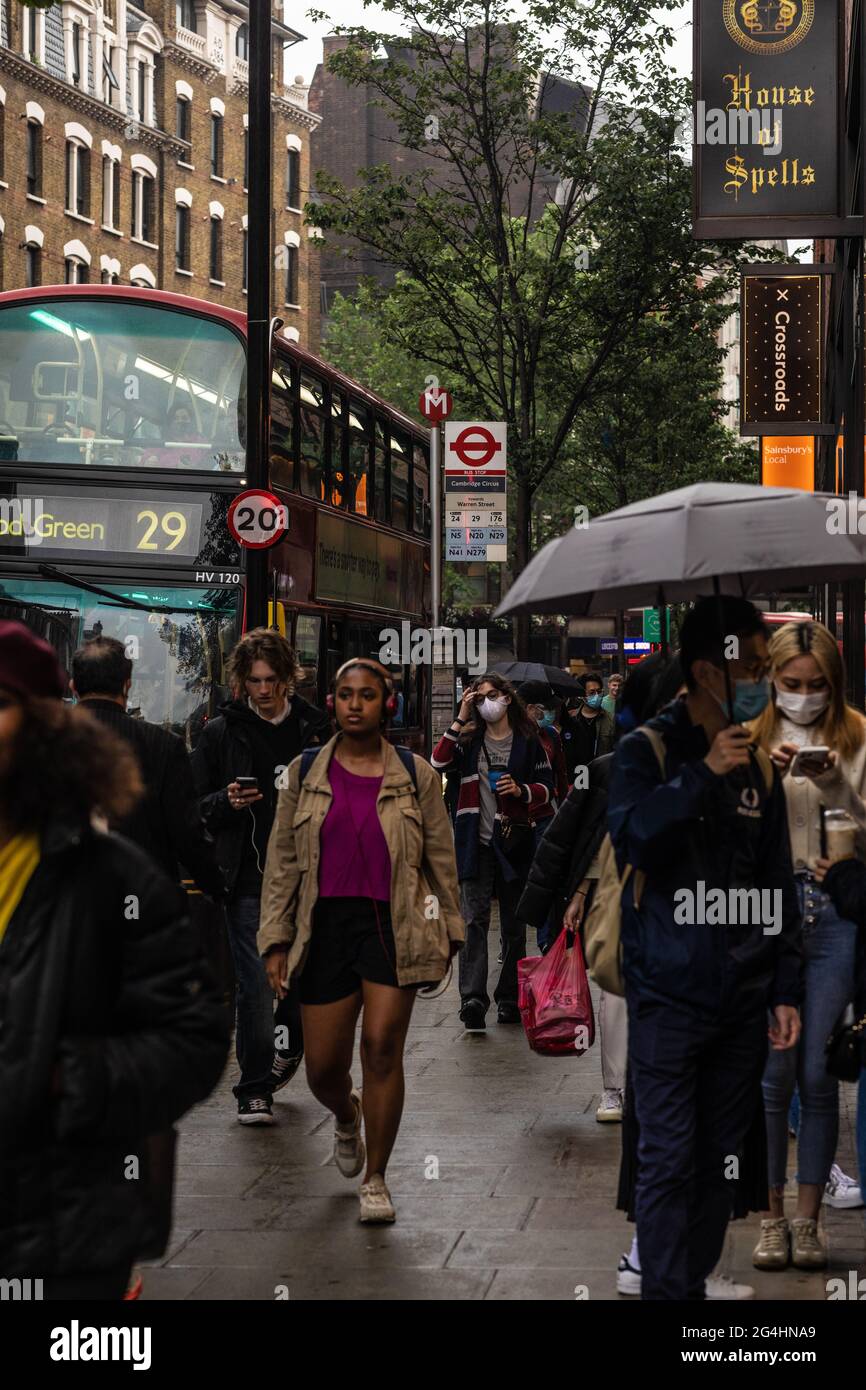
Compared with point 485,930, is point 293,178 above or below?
above

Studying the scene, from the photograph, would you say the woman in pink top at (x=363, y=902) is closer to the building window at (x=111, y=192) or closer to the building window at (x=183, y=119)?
the building window at (x=111, y=192)

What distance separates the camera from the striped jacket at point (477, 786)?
10297 mm

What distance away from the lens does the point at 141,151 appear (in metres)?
51.2

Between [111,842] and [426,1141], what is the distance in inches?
187

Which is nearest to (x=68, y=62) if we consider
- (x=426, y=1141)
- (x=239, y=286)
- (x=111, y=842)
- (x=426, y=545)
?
(x=239, y=286)

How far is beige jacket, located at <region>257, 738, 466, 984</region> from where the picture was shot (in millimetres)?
6293

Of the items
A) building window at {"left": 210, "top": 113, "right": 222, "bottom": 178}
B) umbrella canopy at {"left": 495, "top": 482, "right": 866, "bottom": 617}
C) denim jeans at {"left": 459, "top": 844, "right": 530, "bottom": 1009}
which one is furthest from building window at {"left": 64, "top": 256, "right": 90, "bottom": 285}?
umbrella canopy at {"left": 495, "top": 482, "right": 866, "bottom": 617}

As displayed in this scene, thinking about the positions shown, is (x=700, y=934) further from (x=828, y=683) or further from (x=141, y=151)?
(x=141, y=151)

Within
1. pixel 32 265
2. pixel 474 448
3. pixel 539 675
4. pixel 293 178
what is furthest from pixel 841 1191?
pixel 293 178

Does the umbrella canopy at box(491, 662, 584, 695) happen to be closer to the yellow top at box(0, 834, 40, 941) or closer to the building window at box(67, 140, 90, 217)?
the yellow top at box(0, 834, 40, 941)

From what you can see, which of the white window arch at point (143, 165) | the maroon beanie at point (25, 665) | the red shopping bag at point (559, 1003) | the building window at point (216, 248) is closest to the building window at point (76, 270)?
the white window arch at point (143, 165)

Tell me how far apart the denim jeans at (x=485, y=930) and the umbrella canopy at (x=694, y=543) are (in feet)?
16.4

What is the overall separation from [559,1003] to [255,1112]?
128 centimetres

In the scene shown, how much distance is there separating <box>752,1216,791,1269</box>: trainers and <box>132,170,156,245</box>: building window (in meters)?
47.4
